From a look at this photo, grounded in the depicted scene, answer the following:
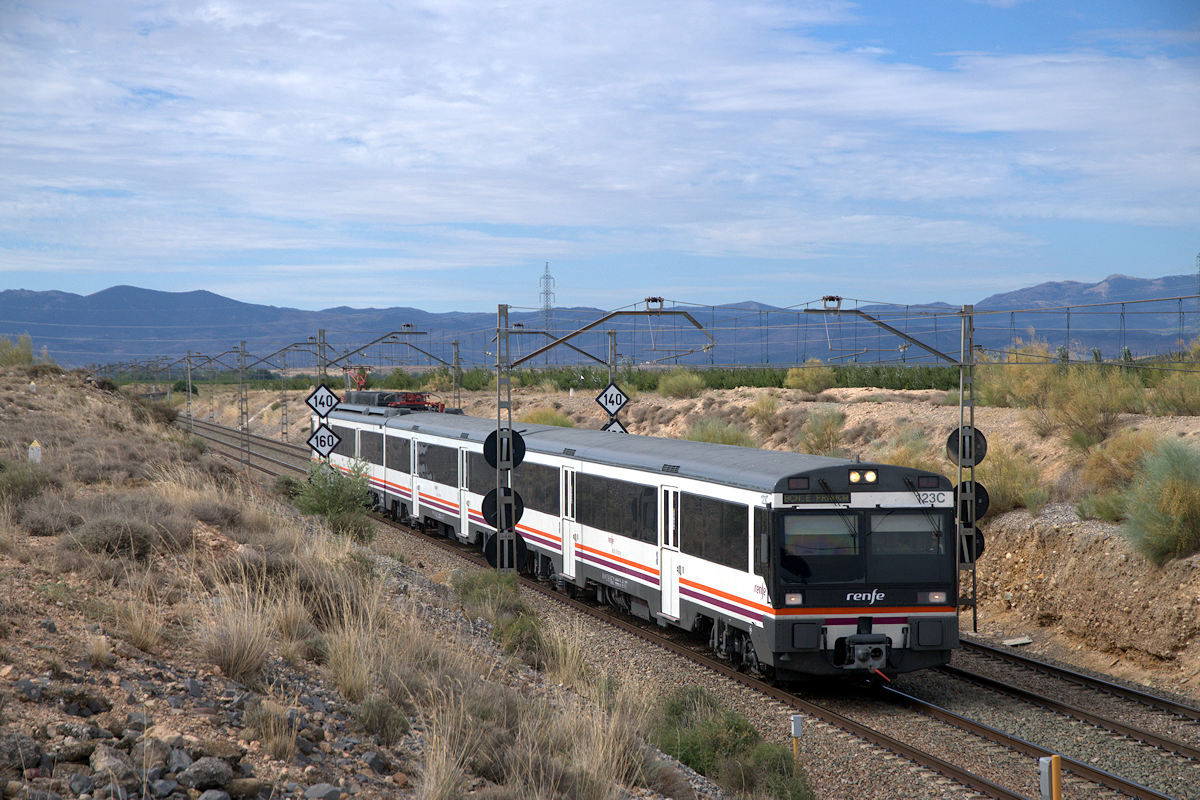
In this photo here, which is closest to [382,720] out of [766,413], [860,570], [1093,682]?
[860,570]

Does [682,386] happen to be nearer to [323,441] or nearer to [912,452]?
[912,452]

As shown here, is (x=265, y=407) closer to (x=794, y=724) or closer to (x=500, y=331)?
(x=500, y=331)

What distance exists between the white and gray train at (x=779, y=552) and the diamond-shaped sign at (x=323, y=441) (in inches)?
406

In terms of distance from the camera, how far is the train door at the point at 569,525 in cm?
1769

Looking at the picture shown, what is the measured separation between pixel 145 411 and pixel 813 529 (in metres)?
36.2

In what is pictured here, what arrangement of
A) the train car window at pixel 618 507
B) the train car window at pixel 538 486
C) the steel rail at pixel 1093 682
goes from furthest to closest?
the train car window at pixel 538 486 → the train car window at pixel 618 507 → the steel rail at pixel 1093 682

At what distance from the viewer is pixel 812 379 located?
42.2 metres

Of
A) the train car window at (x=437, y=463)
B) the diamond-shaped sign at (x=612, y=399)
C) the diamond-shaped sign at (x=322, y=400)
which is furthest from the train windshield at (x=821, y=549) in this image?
the diamond-shaped sign at (x=322, y=400)

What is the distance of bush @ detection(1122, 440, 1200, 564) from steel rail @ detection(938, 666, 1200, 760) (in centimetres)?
372

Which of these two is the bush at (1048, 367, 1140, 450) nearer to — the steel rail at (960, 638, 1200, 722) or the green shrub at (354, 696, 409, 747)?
the steel rail at (960, 638, 1200, 722)

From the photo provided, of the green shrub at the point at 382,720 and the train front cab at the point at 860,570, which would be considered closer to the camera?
the green shrub at the point at 382,720

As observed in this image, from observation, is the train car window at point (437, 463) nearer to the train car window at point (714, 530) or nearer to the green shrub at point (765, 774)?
the train car window at point (714, 530)

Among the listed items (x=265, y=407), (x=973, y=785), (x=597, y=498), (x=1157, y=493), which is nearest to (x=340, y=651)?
(x=973, y=785)

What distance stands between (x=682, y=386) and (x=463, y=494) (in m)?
25.9
